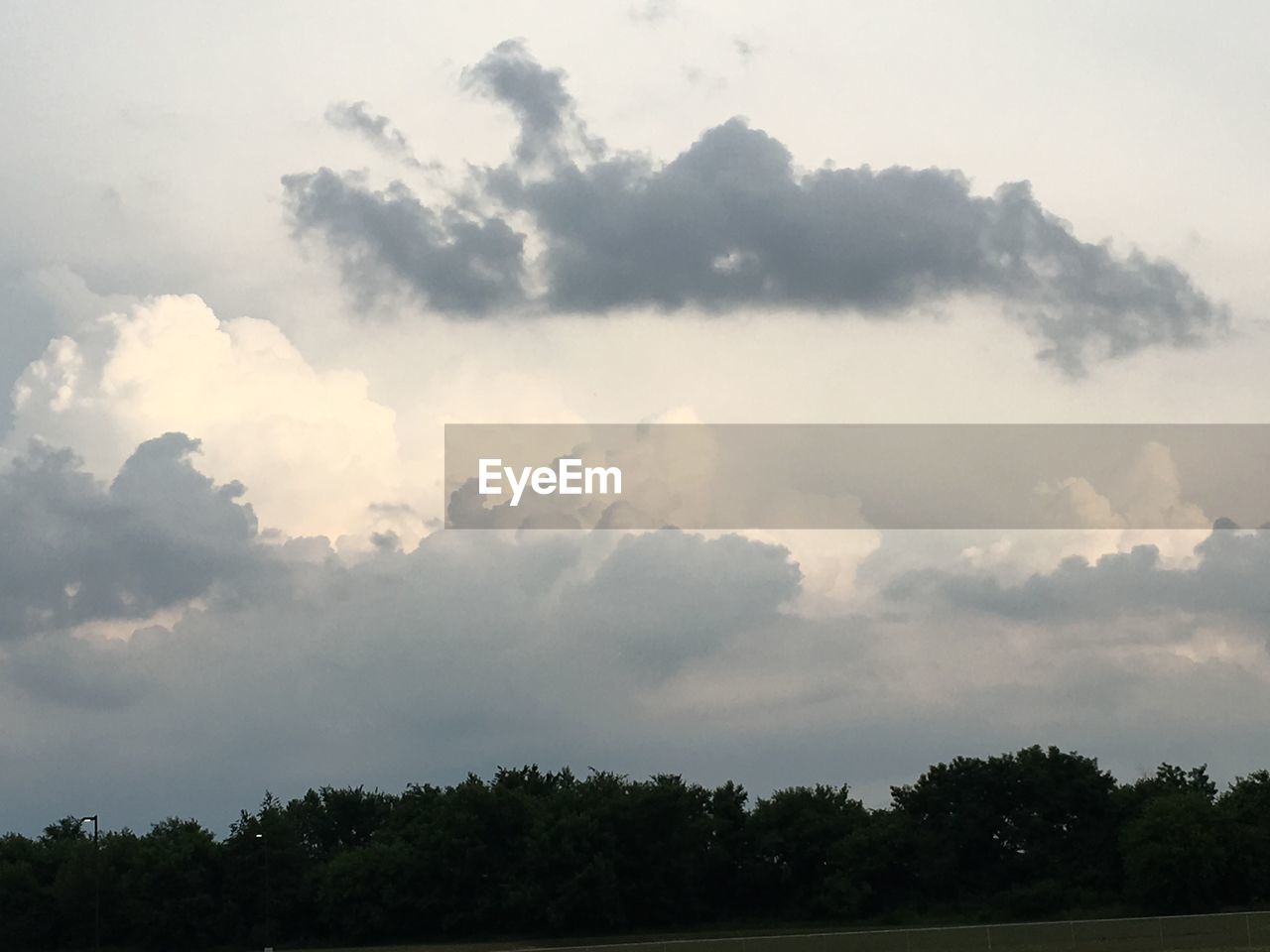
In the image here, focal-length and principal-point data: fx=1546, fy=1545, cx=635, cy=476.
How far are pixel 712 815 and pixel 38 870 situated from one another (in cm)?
5056

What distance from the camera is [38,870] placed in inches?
4537

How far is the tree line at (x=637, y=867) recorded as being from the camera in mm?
100438

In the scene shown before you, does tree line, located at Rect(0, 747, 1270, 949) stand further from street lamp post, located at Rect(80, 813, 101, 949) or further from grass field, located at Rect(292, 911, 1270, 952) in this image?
grass field, located at Rect(292, 911, 1270, 952)

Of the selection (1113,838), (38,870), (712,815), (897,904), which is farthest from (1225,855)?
(38,870)

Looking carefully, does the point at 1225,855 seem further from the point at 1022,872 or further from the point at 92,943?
the point at 92,943

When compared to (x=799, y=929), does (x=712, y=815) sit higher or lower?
higher

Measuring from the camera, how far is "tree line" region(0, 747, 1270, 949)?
10044 cm

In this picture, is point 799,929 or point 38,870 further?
point 38,870

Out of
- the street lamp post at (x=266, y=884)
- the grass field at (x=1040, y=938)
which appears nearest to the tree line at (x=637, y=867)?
the street lamp post at (x=266, y=884)

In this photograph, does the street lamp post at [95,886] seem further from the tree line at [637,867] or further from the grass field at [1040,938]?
the grass field at [1040,938]

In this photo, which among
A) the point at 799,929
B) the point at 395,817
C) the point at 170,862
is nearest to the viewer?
the point at 799,929

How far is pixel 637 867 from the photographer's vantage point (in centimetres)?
10281

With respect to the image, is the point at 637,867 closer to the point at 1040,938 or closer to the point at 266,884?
the point at 266,884

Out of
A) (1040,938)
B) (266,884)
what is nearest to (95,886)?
(266,884)
